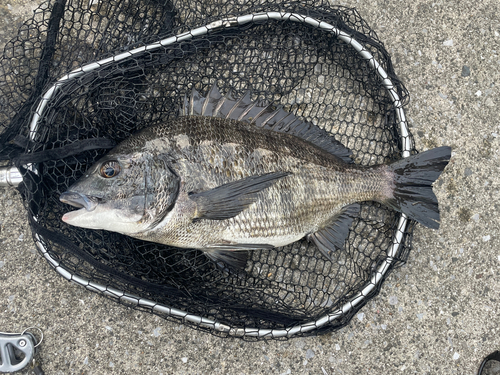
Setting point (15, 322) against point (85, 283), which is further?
point (15, 322)

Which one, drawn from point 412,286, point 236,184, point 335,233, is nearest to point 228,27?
point 236,184

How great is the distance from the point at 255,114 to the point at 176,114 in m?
0.50

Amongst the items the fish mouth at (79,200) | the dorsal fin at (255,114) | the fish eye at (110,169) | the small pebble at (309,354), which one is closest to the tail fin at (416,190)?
the dorsal fin at (255,114)

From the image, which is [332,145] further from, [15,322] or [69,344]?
[15,322]

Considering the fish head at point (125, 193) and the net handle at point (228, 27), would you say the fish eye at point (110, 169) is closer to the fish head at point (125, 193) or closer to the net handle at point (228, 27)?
the fish head at point (125, 193)

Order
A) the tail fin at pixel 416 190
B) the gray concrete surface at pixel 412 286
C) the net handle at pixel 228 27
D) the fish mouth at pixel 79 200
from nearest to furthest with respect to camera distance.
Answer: the fish mouth at pixel 79 200, the net handle at pixel 228 27, the tail fin at pixel 416 190, the gray concrete surface at pixel 412 286

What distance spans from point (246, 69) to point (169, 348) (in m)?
1.82

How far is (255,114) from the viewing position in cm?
192

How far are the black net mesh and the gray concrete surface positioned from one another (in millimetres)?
226

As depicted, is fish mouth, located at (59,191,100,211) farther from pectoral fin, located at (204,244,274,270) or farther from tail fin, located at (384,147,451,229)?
tail fin, located at (384,147,451,229)

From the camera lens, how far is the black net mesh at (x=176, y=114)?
187 centimetres

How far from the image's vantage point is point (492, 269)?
2281 millimetres

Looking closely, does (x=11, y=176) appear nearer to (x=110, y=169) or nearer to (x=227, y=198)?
(x=110, y=169)

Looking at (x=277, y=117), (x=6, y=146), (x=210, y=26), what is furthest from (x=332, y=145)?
(x=6, y=146)
